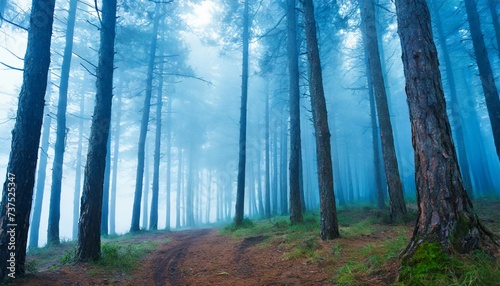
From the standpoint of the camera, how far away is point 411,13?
446cm

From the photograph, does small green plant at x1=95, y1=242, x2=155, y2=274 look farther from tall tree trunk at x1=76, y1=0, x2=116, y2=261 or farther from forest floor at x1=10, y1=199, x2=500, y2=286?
tall tree trunk at x1=76, y1=0, x2=116, y2=261

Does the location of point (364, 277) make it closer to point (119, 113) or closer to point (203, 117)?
point (119, 113)

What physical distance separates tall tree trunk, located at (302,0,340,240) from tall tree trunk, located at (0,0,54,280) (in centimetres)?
652

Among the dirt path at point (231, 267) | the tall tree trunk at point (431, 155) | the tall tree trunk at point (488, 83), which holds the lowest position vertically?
the dirt path at point (231, 267)

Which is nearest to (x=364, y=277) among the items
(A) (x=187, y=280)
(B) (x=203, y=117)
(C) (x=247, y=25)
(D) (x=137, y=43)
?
(A) (x=187, y=280)


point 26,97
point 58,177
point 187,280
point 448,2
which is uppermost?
point 448,2

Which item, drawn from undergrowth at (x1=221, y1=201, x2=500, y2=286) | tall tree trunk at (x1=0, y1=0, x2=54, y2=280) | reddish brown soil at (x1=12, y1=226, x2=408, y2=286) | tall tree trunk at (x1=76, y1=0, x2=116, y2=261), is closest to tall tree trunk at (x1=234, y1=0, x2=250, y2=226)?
reddish brown soil at (x1=12, y1=226, x2=408, y2=286)

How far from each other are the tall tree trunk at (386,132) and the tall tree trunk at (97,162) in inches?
358

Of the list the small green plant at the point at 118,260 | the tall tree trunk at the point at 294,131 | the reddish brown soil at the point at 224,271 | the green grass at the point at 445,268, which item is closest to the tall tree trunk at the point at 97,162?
the small green plant at the point at 118,260

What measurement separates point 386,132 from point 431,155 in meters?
6.39

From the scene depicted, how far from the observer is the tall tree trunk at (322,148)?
711 cm

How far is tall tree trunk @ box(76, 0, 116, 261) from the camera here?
6.57 m

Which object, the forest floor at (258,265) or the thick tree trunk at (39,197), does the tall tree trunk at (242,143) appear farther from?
the thick tree trunk at (39,197)

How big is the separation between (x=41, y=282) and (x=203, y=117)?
27.3 meters
